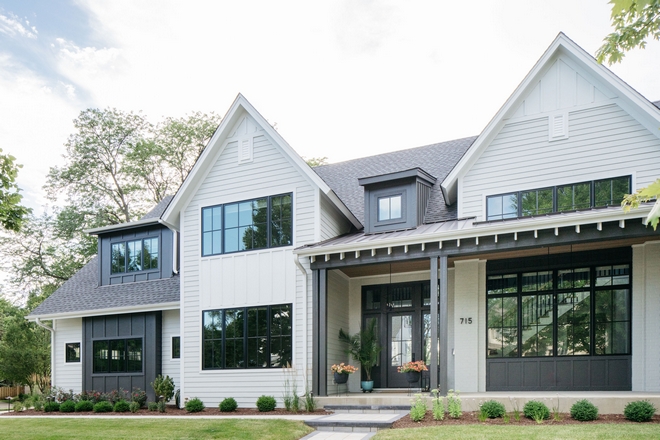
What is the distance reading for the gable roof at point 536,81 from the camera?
1174cm

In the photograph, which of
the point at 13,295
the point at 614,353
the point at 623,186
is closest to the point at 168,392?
the point at 614,353

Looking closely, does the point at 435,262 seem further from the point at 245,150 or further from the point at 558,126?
the point at 245,150

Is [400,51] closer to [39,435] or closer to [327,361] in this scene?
[327,361]

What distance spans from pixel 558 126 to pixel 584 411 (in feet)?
19.1

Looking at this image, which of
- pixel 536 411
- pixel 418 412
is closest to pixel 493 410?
pixel 536 411

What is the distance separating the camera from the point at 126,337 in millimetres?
17797

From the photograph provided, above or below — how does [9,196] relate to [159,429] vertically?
above

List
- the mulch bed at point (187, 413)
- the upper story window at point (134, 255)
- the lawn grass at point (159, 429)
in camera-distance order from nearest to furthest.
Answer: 1. the lawn grass at point (159, 429)
2. the mulch bed at point (187, 413)
3. the upper story window at point (134, 255)

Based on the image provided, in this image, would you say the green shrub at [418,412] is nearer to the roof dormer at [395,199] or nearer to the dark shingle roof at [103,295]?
the roof dormer at [395,199]

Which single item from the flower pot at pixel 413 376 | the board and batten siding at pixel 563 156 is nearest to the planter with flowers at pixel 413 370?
the flower pot at pixel 413 376

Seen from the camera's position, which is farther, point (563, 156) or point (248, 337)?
point (248, 337)

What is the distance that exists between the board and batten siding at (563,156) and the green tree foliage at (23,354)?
60.3 ft

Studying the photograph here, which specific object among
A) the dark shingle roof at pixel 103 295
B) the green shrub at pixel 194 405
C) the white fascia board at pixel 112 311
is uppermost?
the dark shingle roof at pixel 103 295

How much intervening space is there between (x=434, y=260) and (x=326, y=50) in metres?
9.12
